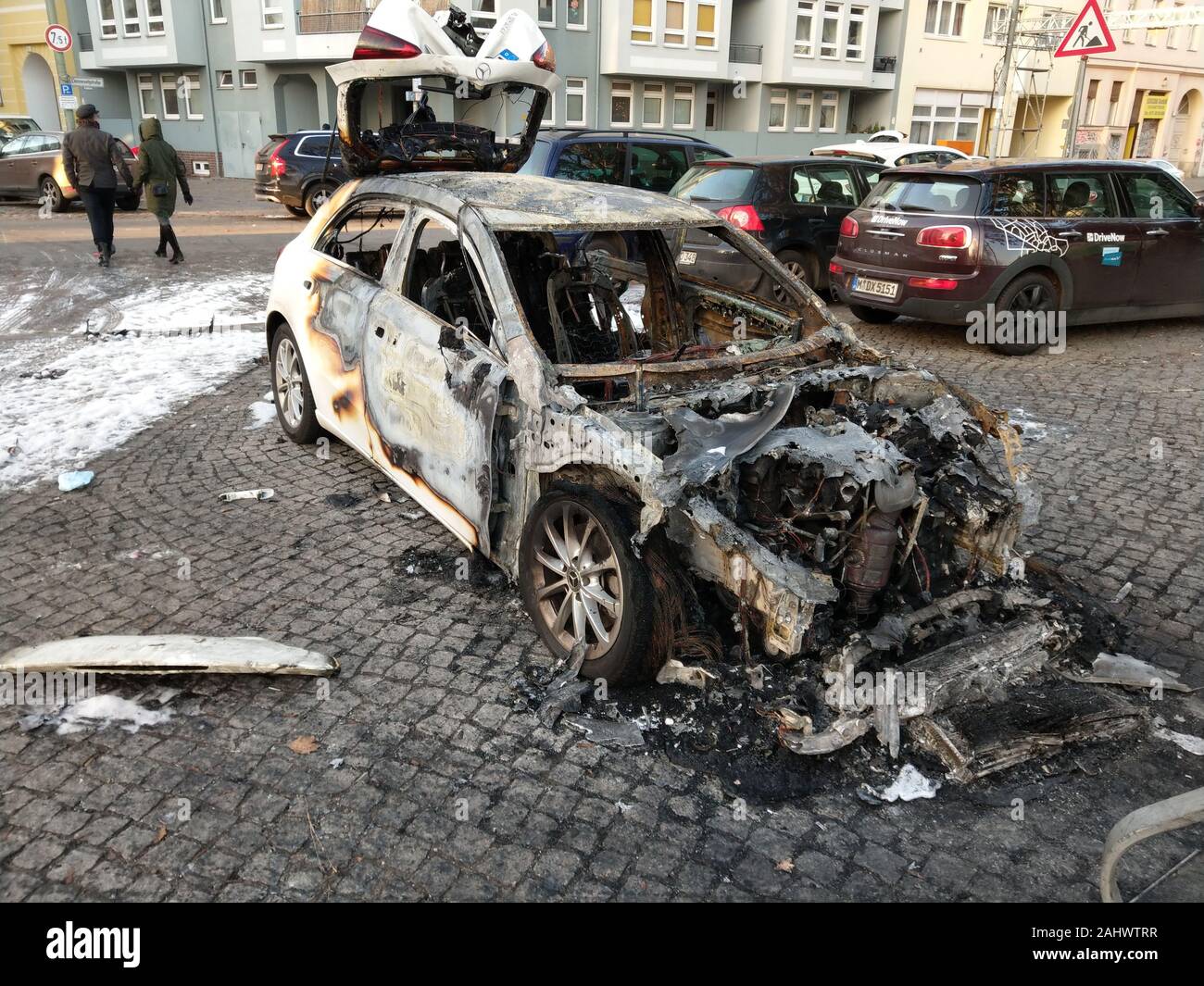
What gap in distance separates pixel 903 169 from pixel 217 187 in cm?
2334

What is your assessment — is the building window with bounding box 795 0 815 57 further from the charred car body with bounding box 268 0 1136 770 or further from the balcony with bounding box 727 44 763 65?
the charred car body with bounding box 268 0 1136 770

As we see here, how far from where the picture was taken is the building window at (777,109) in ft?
114

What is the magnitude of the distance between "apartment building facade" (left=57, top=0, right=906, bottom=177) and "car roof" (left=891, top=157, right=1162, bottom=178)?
22270 millimetres

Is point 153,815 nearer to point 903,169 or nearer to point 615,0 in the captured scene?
point 903,169

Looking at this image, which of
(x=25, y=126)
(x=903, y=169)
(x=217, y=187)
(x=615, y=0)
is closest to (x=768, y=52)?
(x=615, y=0)

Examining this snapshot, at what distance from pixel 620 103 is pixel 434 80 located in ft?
93.9

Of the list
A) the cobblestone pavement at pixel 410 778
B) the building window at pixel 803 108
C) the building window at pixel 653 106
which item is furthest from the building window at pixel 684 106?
the cobblestone pavement at pixel 410 778

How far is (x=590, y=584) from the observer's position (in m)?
3.62

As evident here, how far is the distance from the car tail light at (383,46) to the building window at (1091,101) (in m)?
39.7

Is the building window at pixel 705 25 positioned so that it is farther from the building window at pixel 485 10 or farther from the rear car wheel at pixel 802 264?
the rear car wheel at pixel 802 264

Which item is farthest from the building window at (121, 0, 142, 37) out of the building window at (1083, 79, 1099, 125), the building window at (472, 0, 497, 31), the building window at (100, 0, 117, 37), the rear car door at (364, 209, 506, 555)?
the building window at (1083, 79, 1099, 125)

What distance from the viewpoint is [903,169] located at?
9070 millimetres

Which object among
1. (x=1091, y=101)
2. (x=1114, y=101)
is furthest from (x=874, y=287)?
(x=1114, y=101)

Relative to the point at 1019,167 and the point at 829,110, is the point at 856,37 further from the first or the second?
the point at 1019,167
